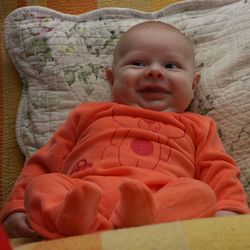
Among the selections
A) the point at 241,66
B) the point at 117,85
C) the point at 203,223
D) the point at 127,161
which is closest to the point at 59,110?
the point at 117,85

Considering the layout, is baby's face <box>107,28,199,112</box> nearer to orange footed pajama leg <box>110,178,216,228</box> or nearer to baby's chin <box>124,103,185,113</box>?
baby's chin <box>124,103,185,113</box>

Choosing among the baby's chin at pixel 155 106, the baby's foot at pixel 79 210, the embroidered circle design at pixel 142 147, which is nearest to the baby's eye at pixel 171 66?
the baby's chin at pixel 155 106

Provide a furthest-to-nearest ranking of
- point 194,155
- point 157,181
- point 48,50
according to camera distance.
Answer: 1. point 48,50
2. point 194,155
3. point 157,181

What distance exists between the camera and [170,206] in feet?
2.90

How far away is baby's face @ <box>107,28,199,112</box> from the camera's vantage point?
1.25 metres

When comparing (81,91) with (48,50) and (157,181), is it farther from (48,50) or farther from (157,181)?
(157,181)

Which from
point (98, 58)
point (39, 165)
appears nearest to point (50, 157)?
point (39, 165)

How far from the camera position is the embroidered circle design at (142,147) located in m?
1.12

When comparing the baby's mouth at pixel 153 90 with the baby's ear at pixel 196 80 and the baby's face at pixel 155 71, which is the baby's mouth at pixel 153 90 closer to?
the baby's face at pixel 155 71

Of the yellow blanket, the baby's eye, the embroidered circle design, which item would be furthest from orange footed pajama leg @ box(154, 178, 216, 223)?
the baby's eye

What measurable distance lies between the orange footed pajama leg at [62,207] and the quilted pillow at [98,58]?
1.33 ft

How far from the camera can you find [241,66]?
1.32 metres

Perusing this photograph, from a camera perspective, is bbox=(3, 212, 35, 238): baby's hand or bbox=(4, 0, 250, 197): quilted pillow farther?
bbox=(4, 0, 250, 197): quilted pillow

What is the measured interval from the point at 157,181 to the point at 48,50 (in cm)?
58
